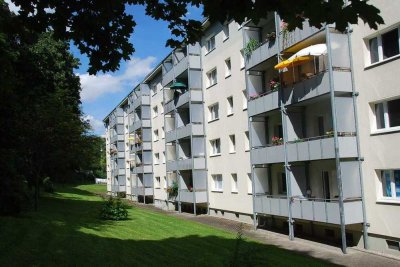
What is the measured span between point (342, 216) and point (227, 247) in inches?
185

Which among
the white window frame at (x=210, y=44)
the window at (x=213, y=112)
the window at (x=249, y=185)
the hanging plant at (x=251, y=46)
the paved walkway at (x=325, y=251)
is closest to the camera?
the paved walkway at (x=325, y=251)

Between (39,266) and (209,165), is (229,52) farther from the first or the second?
(39,266)

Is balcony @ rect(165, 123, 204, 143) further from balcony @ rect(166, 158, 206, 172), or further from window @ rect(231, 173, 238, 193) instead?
window @ rect(231, 173, 238, 193)

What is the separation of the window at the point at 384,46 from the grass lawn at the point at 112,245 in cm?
812

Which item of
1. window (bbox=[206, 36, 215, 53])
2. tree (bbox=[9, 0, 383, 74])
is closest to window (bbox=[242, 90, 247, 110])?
window (bbox=[206, 36, 215, 53])

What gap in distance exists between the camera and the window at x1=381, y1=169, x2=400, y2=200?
1627 centimetres

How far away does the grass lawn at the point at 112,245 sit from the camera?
13.2 metres

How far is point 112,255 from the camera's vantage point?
1416cm

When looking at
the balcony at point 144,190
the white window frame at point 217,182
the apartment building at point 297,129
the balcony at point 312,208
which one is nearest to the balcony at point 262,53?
the apartment building at point 297,129

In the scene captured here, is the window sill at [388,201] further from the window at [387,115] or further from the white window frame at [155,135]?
the white window frame at [155,135]

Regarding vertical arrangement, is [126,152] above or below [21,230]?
above

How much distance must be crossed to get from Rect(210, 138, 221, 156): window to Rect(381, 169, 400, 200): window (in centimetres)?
1524

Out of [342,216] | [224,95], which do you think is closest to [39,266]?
[342,216]

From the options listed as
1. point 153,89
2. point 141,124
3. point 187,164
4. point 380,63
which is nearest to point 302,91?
point 380,63
